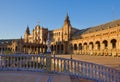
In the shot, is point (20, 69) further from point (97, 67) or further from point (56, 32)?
point (56, 32)

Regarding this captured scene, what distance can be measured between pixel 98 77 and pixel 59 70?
284 centimetres

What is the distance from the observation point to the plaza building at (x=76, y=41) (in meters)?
54.1

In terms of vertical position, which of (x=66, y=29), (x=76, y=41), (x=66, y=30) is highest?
(x=66, y=29)

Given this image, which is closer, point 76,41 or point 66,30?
point 76,41

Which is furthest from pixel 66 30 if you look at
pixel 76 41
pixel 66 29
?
pixel 76 41

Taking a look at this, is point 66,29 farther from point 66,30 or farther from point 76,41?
point 76,41

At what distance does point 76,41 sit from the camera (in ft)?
257

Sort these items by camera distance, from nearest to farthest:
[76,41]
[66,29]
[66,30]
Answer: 1. [76,41]
2. [66,30]
3. [66,29]

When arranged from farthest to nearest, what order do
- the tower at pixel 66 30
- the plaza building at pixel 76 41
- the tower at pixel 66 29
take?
the tower at pixel 66 29 → the tower at pixel 66 30 → the plaza building at pixel 76 41

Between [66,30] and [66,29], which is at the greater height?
[66,29]

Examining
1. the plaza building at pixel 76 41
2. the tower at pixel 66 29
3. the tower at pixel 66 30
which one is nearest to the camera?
the plaza building at pixel 76 41

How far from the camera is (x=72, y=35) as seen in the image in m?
96.0

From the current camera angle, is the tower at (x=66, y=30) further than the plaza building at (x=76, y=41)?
Yes

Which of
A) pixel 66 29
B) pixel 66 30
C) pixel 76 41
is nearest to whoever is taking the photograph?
pixel 76 41
